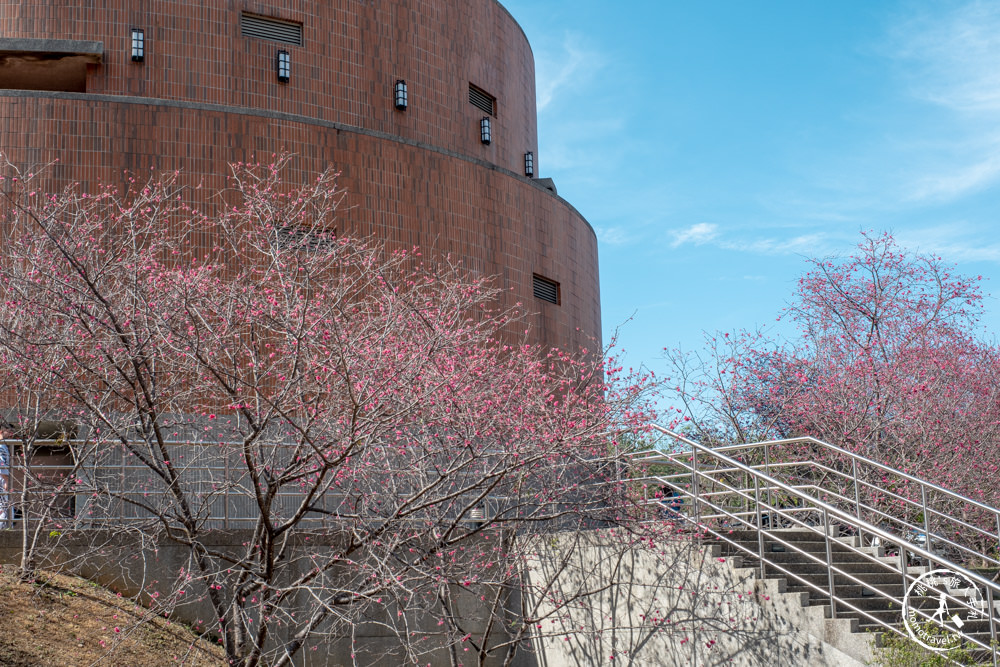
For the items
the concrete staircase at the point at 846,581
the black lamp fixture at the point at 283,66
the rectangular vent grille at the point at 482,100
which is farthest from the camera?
the rectangular vent grille at the point at 482,100

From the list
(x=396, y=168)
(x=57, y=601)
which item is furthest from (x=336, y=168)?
(x=57, y=601)

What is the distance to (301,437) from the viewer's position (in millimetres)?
8820

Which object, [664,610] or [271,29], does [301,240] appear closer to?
[664,610]

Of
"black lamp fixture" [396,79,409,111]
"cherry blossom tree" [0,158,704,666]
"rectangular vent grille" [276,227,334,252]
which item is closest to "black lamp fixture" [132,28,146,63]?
"cherry blossom tree" [0,158,704,666]

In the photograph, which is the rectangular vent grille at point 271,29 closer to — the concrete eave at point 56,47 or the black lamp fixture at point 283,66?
the black lamp fixture at point 283,66

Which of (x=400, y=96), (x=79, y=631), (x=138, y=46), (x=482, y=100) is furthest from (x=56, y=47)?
(x=79, y=631)

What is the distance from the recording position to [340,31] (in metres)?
21.5

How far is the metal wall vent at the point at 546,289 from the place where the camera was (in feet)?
70.9

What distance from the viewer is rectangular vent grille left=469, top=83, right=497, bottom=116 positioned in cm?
2373

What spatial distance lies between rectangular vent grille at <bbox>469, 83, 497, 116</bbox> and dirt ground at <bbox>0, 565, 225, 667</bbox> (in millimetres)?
15133

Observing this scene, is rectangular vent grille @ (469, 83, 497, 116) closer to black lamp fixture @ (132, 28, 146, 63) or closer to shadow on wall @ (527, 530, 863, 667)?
black lamp fixture @ (132, 28, 146, 63)

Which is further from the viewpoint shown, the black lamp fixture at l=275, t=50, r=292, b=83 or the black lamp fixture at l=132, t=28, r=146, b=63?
the black lamp fixture at l=275, t=50, r=292, b=83

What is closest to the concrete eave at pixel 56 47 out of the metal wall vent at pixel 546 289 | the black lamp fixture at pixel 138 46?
the black lamp fixture at pixel 138 46

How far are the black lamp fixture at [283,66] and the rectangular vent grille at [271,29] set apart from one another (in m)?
0.44
